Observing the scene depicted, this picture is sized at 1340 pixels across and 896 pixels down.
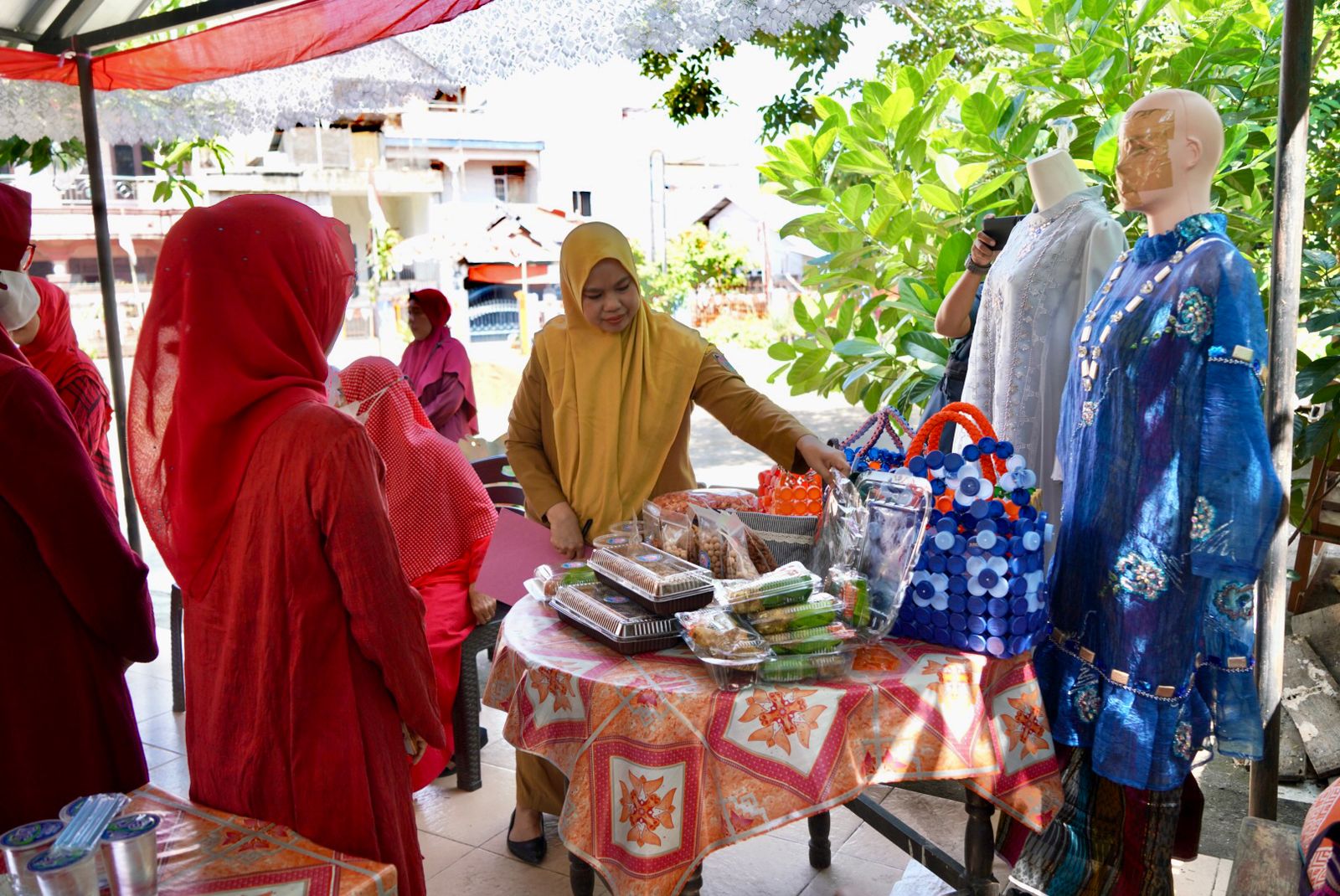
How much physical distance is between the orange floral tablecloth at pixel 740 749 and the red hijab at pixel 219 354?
0.62 m

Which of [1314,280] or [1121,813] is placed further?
[1314,280]

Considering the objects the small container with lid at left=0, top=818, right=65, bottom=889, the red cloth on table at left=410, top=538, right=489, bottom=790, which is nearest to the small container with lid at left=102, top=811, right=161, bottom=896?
the small container with lid at left=0, top=818, right=65, bottom=889

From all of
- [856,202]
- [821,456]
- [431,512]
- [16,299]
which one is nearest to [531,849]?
[431,512]

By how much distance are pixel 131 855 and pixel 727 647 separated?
2.88 ft

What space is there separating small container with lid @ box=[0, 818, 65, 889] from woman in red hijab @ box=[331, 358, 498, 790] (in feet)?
5.60

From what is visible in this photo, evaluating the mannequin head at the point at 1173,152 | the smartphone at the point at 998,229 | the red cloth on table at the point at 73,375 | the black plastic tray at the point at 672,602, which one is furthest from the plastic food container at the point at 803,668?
the red cloth on table at the point at 73,375

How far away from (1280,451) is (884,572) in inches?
44.1

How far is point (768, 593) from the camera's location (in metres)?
1.65

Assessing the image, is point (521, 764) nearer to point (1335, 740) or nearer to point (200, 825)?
point (200, 825)

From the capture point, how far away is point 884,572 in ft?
5.69

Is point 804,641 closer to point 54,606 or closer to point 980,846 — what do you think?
point 980,846

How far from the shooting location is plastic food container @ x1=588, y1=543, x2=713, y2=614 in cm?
173

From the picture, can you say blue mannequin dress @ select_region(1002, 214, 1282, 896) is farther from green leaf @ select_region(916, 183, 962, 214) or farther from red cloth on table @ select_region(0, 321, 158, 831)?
red cloth on table @ select_region(0, 321, 158, 831)

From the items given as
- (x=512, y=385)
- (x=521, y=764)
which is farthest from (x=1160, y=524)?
(x=512, y=385)
